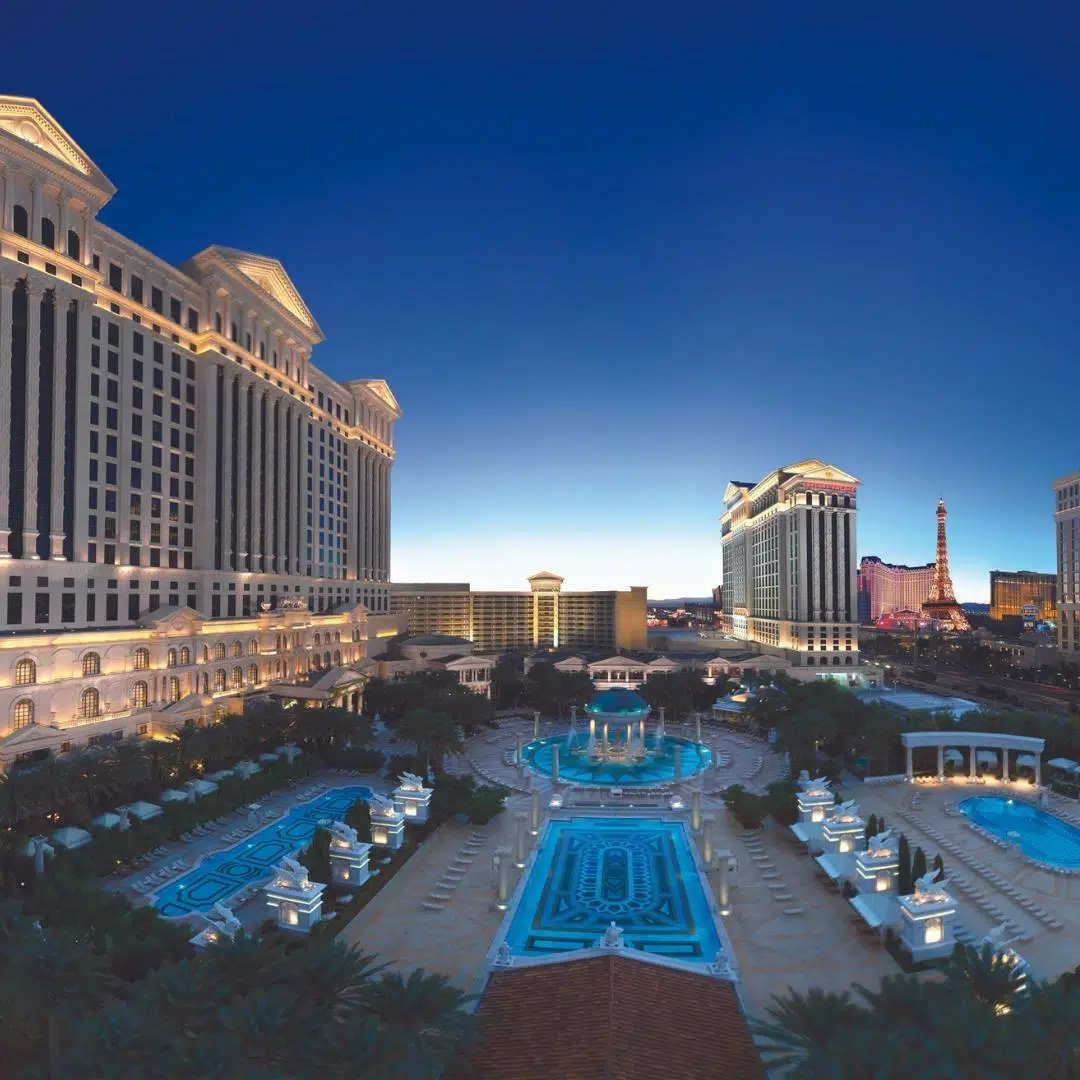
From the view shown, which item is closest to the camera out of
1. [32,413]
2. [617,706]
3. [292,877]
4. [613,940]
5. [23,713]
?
[613,940]

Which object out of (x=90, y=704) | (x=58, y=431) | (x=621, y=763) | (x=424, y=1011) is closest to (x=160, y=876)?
(x=90, y=704)

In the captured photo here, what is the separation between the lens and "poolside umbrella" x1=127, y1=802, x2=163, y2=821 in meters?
38.6

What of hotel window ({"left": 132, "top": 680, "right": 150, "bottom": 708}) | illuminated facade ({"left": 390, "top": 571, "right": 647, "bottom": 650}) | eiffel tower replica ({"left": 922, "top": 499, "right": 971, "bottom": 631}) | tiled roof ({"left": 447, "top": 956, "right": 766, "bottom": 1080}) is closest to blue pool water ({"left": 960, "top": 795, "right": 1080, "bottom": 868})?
tiled roof ({"left": 447, "top": 956, "right": 766, "bottom": 1080})

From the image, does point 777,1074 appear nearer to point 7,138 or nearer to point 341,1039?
point 341,1039

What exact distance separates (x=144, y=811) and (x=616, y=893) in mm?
27512

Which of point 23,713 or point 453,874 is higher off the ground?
point 23,713

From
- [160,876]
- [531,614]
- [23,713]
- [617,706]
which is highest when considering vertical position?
[531,614]

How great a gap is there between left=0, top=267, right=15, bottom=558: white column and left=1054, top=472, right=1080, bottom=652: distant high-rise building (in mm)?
129734

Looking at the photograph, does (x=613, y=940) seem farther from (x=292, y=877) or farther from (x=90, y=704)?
(x=90, y=704)

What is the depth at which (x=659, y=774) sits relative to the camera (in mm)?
54438

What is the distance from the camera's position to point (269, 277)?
72812 millimetres

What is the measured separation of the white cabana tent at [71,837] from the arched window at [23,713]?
1352cm

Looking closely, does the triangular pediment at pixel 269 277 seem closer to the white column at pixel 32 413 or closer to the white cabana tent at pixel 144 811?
Answer: the white column at pixel 32 413

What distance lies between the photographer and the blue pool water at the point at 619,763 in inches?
2082
